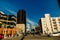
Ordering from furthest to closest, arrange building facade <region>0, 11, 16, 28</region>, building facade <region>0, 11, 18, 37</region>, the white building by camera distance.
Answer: the white building < building facade <region>0, 11, 16, 28</region> < building facade <region>0, 11, 18, 37</region>

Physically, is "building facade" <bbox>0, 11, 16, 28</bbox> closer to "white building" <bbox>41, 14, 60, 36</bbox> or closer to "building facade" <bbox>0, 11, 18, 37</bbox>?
"building facade" <bbox>0, 11, 18, 37</bbox>

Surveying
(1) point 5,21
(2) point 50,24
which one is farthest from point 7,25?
(2) point 50,24

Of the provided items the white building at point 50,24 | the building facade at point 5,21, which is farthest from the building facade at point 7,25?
the white building at point 50,24

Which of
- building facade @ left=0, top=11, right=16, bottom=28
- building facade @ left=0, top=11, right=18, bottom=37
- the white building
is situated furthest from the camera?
the white building

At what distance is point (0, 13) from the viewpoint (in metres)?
76.9

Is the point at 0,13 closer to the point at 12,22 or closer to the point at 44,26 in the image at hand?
the point at 12,22

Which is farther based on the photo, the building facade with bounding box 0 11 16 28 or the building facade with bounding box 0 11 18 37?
the building facade with bounding box 0 11 16 28

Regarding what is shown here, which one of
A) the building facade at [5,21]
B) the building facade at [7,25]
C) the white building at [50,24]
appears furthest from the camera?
the white building at [50,24]

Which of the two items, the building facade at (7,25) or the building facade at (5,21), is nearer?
the building facade at (7,25)

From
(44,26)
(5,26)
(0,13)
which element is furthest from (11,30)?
(44,26)

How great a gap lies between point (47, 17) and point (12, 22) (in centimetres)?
3362

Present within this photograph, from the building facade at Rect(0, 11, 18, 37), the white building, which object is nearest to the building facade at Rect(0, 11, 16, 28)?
the building facade at Rect(0, 11, 18, 37)

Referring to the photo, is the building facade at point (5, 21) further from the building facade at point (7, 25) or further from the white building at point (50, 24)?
the white building at point (50, 24)

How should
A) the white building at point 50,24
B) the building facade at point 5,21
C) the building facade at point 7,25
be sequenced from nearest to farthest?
the building facade at point 7,25
the building facade at point 5,21
the white building at point 50,24
